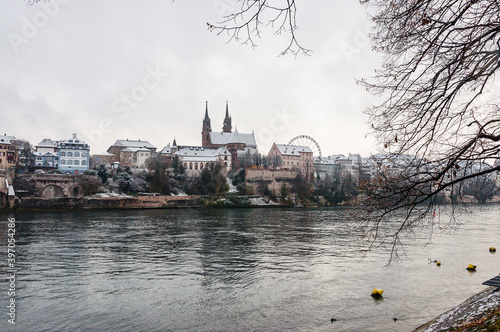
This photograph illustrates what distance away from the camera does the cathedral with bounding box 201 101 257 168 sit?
96.8 metres

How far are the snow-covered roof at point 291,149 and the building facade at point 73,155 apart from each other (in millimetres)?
50027

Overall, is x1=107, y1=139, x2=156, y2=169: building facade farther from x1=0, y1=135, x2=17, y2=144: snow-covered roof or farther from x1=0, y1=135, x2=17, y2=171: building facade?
x1=0, y1=135, x2=17, y2=144: snow-covered roof

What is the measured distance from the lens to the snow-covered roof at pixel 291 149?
9950 centimetres

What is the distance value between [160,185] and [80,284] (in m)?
50.4

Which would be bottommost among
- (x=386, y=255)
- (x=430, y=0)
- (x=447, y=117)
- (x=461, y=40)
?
(x=386, y=255)

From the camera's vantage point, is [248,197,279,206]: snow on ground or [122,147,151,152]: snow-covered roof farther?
[122,147,151,152]: snow-covered roof

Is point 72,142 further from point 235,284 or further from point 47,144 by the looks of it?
point 235,284

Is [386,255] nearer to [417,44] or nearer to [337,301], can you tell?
[337,301]

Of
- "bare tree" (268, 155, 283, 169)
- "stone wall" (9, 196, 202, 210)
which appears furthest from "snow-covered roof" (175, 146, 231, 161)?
"stone wall" (9, 196, 202, 210)

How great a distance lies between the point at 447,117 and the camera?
4.64 meters

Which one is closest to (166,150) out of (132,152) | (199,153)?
(199,153)

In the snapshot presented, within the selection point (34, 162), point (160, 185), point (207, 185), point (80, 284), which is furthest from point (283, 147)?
point (80, 284)

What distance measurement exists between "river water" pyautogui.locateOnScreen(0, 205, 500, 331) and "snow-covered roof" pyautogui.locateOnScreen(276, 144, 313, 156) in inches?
3156

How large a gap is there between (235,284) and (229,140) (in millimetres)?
91756
